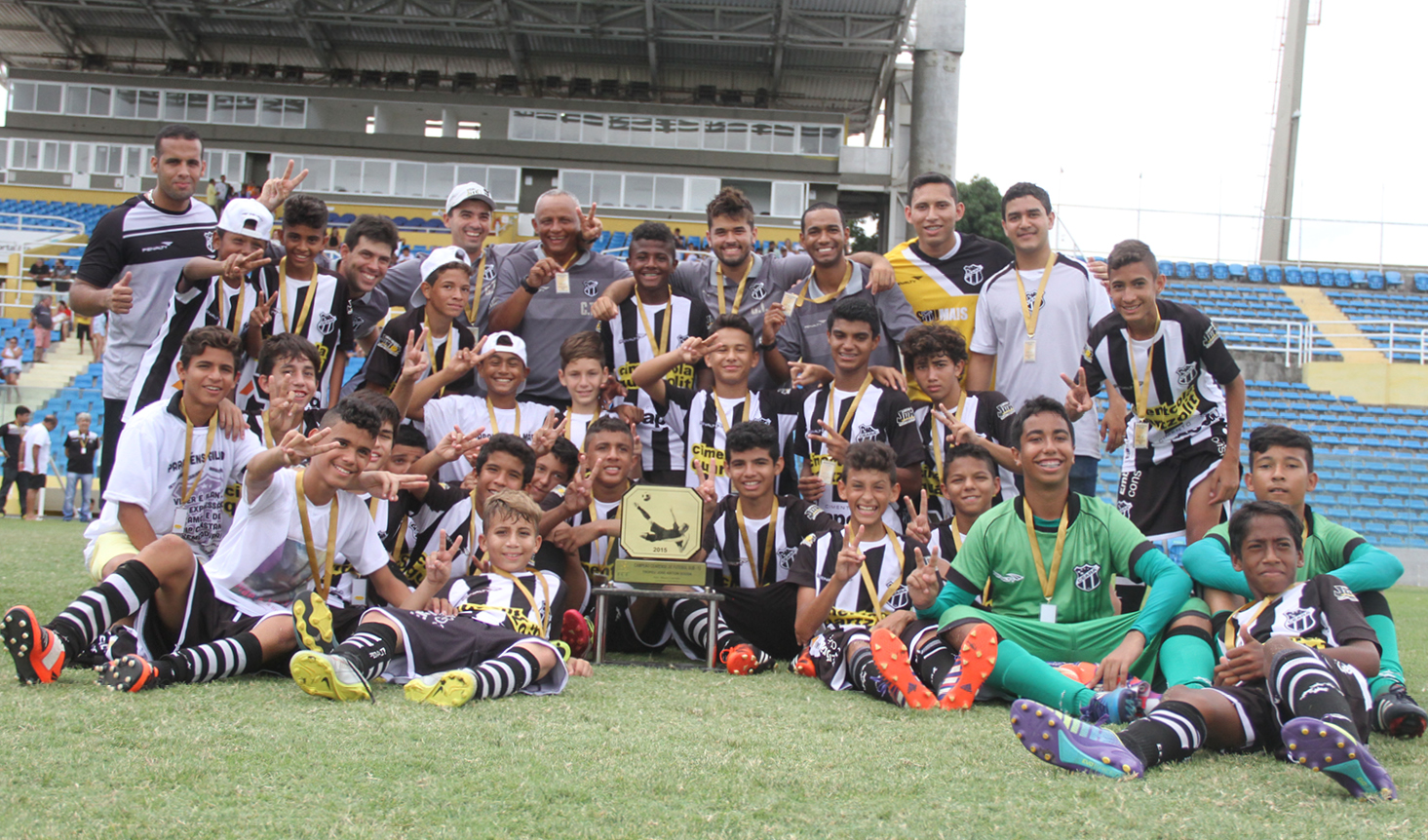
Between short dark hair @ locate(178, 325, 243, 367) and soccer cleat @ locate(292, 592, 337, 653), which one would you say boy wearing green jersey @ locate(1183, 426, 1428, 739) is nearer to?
soccer cleat @ locate(292, 592, 337, 653)

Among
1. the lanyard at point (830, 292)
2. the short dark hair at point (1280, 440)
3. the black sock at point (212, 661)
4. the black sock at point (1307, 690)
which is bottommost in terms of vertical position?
the black sock at point (212, 661)

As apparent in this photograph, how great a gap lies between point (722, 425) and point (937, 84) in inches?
1065

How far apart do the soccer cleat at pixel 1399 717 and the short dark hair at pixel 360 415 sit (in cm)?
377

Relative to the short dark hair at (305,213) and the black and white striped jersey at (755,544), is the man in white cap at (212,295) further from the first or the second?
the black and white striped jersey at (755,544)

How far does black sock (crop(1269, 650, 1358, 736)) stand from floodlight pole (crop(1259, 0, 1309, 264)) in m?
27.5

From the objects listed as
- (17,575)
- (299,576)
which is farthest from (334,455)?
(17,575)

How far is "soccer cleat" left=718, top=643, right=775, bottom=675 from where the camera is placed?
183 inches

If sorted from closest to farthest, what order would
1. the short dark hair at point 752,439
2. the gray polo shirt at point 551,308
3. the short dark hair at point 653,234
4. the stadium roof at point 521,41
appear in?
the short dark hair at point 752,439 → the short dark hair at point 653,234 → the gray polo shirt at point 551,308 → the stadium roof at point 521,41

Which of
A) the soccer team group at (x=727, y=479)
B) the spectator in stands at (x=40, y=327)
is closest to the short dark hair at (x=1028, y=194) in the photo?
the soccer team group at (x=727, y=479)

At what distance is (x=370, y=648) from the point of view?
3670 millimetres

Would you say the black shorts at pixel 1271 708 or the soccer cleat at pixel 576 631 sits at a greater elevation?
the black shorts at pixel 1271 708

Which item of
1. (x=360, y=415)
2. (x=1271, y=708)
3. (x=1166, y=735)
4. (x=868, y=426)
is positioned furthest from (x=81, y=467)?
(x=1271, y=708)

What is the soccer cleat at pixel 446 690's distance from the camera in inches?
137

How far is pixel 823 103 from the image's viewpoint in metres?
36.9
